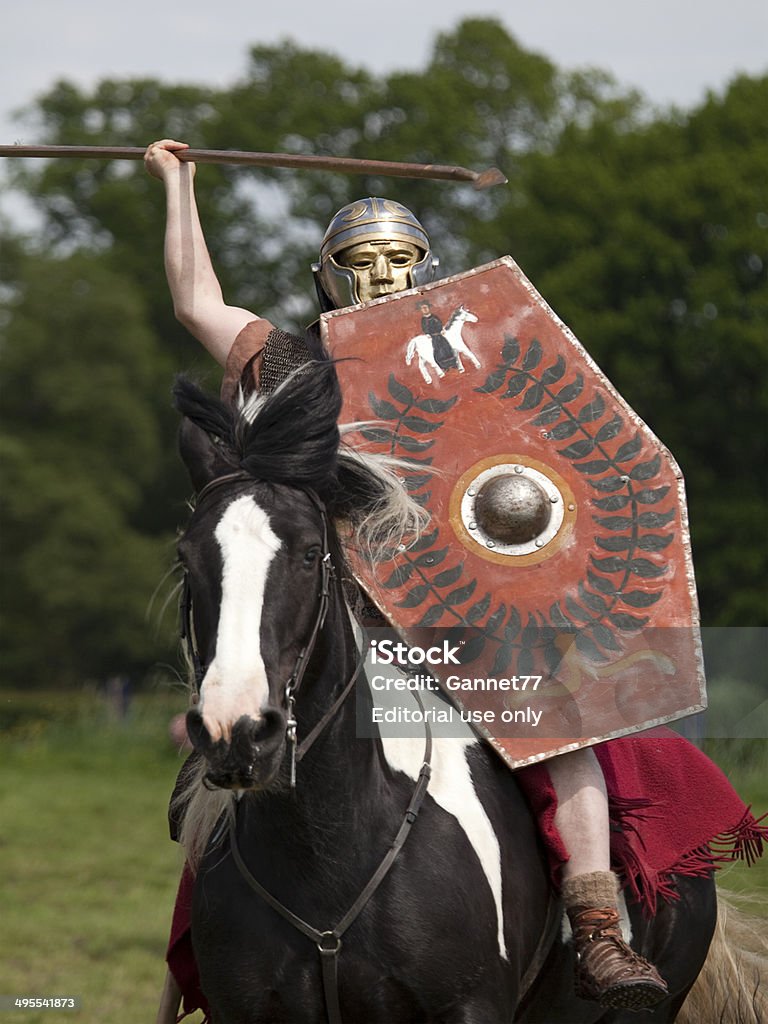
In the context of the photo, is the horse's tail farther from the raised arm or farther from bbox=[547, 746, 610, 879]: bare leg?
the raised arm

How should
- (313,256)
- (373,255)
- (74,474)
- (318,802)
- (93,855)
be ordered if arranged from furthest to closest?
(313,256)
(74,474)
(93,855)
(373,255)
(318,802)

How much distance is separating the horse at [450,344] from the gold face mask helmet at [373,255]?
61cm

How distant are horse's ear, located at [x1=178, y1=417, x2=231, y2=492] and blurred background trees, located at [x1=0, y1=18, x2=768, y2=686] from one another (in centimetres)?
2021

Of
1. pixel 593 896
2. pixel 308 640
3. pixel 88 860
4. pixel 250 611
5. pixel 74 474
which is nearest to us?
pixel 250 611

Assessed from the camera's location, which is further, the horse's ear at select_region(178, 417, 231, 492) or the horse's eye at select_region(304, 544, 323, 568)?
the horse's ear at select_region(178, 417, 231, 492)

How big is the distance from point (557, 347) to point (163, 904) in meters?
7.08

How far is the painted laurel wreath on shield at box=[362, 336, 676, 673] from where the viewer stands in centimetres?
409

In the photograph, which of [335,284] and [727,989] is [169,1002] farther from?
[335,284]

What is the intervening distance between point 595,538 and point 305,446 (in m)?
1.06

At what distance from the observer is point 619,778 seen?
4484 mm

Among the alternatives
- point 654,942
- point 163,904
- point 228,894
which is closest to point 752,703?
point 163,904

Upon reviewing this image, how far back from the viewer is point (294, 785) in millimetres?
3453

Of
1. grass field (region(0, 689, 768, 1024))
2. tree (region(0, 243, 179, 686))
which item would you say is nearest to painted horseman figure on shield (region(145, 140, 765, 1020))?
grass field (region(0, 689, 768, 1024))

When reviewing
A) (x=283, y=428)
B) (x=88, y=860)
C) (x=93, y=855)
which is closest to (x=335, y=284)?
(x=283, y=428)
